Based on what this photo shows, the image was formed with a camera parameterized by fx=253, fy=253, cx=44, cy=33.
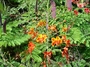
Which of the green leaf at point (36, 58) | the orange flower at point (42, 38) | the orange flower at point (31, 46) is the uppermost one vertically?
the orange flower at point (42, 38)

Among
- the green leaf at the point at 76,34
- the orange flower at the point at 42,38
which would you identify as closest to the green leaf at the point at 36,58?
the orange flower at the point at 42,38

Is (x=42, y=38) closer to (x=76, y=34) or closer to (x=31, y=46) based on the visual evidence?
(x=31, y=46)

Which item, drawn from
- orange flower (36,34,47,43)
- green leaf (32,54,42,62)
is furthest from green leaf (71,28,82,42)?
green leaf (32,54,42,62)

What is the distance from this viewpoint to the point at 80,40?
3.65 metres

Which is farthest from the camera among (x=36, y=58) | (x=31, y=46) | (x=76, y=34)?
(x=76, y=34)

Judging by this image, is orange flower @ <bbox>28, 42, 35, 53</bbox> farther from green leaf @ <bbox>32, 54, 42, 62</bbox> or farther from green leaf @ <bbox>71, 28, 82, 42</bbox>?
green leaf @ <bbox>71, 28, 82, 42</bbox>

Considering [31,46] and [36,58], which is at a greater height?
[31,46]

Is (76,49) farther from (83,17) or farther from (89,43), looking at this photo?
(83,17)

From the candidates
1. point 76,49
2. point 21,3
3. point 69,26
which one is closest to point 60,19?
point 69,26

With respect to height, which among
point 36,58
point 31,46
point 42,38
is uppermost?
point 42,38

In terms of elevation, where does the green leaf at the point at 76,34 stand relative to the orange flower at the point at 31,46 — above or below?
above

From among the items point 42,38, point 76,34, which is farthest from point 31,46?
point 76,34

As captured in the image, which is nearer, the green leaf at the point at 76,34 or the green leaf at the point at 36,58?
the green leaf at the point at 36,58

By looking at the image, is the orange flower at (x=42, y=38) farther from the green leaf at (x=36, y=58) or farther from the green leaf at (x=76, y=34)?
the green leaf at (x=76, y=34)
